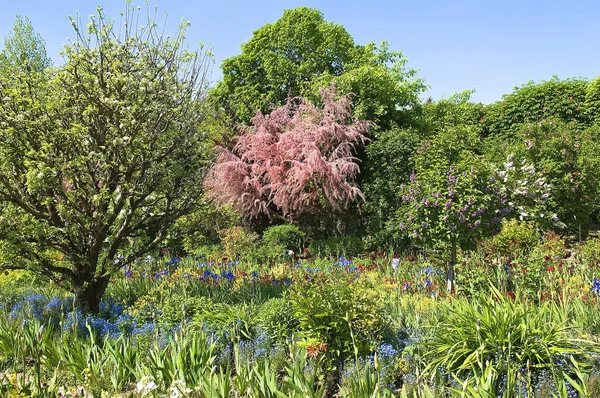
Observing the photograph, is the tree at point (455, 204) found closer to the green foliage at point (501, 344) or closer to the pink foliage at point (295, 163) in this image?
the green foliage at point (501, 344)

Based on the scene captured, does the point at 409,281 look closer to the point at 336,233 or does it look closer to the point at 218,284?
the point at 218,284

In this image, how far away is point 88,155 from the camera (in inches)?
192

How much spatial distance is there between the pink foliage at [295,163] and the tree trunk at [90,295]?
471cm

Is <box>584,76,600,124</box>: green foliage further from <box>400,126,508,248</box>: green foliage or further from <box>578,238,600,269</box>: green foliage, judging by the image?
<box>400,126,508,248</box>: green foliage

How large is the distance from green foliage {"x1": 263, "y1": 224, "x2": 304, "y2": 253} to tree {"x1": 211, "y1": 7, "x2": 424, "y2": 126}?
3326 millimetres

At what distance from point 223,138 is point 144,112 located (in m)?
7.86

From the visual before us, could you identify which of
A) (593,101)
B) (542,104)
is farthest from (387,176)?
(593,101)

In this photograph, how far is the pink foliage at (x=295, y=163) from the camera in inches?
400

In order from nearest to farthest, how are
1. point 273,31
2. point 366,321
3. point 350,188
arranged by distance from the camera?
point 366,321 < point 350,188 < point 273,31

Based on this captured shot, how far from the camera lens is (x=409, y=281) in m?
6.58

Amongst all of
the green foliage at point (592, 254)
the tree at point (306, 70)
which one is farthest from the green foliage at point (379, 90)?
the green foliage at point (592, 254)

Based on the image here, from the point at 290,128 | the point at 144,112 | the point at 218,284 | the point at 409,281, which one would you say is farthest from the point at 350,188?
the point at 144,112

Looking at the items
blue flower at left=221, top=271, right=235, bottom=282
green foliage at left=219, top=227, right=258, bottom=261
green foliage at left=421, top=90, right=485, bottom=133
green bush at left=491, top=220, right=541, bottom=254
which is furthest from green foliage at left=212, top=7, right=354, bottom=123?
blue flower at left=221, top=271, right=235, bottom=282

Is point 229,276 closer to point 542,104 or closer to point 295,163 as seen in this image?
point 295,163
